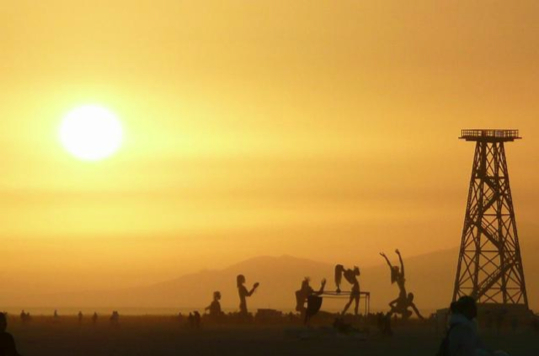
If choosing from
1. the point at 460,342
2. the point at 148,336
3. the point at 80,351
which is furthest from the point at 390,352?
the point at 460,342

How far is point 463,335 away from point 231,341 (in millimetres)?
22006

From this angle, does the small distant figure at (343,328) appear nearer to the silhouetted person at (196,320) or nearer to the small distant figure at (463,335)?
the silhouetted person at (196,320)

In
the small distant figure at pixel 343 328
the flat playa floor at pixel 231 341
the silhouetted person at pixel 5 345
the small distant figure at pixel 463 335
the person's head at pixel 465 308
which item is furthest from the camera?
the small distant figure at pixel 343 328

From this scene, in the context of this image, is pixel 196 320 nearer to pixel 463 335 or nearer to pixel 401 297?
pixel 401 297

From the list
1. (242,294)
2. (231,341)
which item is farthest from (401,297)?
(231,341)

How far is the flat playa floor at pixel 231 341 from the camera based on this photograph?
35312 millimetres

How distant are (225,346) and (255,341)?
8.86 ft

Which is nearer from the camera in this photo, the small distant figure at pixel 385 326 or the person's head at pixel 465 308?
the person's head at pixel 465 308

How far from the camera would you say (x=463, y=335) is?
1822 cm

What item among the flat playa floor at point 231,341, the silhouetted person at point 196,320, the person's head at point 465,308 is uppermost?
the silhouetted person at point 196,320

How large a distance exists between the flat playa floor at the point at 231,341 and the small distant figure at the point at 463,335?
1616 cm

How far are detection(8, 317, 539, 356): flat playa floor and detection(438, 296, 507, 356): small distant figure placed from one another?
16156 mm

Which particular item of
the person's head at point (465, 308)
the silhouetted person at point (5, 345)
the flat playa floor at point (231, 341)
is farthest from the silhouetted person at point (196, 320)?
the person's head at point (465, 308)

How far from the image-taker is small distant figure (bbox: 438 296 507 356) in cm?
1816
